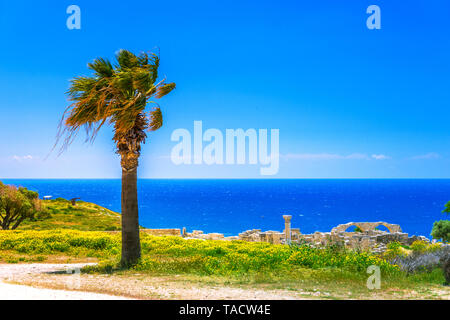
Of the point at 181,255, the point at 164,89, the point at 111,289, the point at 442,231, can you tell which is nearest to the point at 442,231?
the point at 442,231

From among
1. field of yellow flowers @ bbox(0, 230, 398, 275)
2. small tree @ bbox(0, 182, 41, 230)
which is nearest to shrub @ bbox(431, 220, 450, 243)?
field of yellow flowers @ bbox(0, 230, 398, 275)

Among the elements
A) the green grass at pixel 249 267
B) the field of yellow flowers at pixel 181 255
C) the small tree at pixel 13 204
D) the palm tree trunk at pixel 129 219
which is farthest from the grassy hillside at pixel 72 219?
the palm tree trunk at pixel 129 219

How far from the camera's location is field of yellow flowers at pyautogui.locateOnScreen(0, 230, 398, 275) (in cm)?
1160

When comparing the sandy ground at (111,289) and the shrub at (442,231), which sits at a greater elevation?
the sandy ground at (111,289)

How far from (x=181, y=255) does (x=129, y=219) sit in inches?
157

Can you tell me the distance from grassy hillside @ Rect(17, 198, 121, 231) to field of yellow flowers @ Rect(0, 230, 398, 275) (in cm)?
1840

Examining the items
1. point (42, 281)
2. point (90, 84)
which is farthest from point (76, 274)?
point (90, 84)

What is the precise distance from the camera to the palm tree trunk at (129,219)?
12172mm

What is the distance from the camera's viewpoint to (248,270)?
11.5m

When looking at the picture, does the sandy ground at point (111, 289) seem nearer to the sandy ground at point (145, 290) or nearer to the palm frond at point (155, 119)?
the sandy ground at point (145, 290)

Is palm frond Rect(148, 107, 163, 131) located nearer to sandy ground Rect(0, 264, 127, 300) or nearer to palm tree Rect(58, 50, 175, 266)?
palm tree Rect(58, 50, 175, 266)

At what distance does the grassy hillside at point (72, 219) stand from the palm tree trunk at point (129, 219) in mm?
24103
